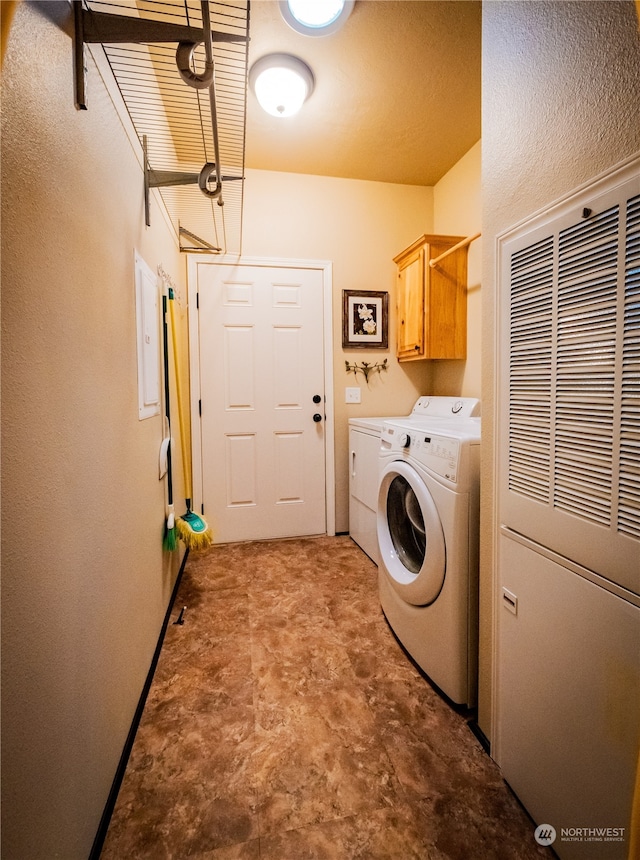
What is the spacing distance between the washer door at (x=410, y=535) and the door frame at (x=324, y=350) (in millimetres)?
1205

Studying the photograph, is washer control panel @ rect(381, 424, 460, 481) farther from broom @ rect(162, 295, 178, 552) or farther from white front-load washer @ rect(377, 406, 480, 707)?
broom @ rect(162, 295, 178, 552)

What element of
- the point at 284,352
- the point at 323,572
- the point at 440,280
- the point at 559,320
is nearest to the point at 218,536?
the point at 323,572

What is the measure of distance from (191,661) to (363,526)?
139 centimetres

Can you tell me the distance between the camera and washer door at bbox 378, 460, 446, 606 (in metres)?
1.36

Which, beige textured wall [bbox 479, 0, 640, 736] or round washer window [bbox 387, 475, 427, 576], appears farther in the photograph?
round washer window [bbox 387, 475, 427, 576]

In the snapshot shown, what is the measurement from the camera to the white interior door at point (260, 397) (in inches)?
109

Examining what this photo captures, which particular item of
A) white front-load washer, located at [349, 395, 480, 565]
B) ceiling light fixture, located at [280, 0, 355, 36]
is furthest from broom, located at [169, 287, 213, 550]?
ceiling light fixture, located at [280, 0, 355, 36]

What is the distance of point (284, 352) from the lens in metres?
2.86

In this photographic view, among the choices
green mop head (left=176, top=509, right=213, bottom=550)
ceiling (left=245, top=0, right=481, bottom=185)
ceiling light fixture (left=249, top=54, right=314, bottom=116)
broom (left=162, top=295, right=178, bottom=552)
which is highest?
ceiling (left=245, top=0, right=481, bottom=185)

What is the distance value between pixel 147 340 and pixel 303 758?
1548 mm

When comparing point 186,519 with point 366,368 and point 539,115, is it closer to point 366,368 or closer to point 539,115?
point 366,368

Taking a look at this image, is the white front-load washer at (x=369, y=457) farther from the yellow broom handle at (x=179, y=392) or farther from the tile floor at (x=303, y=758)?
the yellow broom handle at (x=179, y=392)

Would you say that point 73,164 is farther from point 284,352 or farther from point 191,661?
point 284,352

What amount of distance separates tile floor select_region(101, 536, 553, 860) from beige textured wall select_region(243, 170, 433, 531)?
1.49 m
